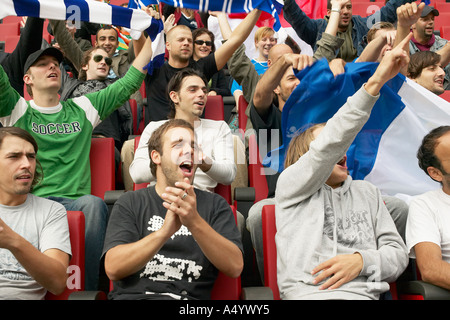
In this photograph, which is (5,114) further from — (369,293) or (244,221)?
(369,293)

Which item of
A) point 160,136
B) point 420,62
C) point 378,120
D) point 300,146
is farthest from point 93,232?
point 420,62

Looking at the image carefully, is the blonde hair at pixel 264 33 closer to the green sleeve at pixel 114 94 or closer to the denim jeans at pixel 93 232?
the green sleeve at pixel 114 94

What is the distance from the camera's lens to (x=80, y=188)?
262 centimetres

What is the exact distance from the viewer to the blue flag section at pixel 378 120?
8.53 feet

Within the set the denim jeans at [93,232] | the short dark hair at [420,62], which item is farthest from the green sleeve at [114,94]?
the short dark hair at [420,62]

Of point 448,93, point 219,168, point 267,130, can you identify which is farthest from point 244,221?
point 448,93

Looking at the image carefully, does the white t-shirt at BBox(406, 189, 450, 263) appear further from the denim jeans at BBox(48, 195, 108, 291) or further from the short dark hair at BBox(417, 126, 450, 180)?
the denim jeans at BBox(48, 195, 108, 291)

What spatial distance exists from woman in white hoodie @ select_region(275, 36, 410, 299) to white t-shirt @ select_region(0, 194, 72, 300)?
0.75 metres

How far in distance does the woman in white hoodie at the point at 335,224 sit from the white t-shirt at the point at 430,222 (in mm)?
80

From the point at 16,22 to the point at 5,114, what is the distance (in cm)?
416

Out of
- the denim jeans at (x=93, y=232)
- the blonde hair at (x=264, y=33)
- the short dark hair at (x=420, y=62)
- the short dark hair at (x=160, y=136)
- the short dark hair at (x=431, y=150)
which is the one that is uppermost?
the blonde hair at (x=264, y=33)

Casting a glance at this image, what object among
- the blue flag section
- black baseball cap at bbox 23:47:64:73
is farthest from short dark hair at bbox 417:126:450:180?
black baseball cap at bbox 23:47:64:73

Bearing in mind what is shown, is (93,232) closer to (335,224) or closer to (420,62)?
(335,224)

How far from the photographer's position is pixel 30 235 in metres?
1.95
